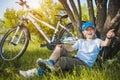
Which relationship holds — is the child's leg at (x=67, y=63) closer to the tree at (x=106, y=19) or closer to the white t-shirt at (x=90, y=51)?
the white t-shirt at (x=90, y=51)

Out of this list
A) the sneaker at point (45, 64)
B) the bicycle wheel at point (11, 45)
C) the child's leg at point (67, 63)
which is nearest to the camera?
the sneaker at point (45, 64)

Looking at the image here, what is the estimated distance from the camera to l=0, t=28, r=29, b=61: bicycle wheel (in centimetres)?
738

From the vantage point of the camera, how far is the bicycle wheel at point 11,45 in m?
7.38

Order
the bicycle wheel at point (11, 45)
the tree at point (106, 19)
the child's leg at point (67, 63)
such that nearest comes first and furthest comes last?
the child's leg at point (67, 63), the tree at point (106, 19), the bicycle wheel at point (11, 45)

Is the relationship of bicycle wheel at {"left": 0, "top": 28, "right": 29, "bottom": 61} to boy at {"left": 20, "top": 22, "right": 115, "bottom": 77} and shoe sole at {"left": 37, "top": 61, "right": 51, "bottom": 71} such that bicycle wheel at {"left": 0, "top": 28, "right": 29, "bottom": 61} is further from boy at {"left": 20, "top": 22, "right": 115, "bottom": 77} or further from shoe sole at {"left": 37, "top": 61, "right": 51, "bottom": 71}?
shoe sole at {"left": 37, "top": 61, "right": 51, "bottom": 71}

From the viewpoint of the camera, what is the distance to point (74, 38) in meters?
7.78

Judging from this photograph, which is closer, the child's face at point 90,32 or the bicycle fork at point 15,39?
the child's face at point 90,32

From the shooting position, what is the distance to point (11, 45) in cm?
765

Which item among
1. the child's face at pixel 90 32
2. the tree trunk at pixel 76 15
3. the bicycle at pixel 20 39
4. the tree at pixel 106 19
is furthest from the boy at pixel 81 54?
the bicycle at pixel 20 39

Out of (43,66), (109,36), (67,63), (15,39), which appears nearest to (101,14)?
(109,36)

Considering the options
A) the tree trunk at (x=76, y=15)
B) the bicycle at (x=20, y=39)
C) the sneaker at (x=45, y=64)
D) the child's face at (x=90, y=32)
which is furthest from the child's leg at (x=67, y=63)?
the bicycle at (x=20, y=39)

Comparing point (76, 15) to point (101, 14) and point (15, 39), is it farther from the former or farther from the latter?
point (15, 39)

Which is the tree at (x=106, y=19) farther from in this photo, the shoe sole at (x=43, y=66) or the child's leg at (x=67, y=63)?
the shoe sole at (x=43, y=66)

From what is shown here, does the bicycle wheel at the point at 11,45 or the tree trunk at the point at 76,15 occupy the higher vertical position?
the tree trunk at the point at 76,15
